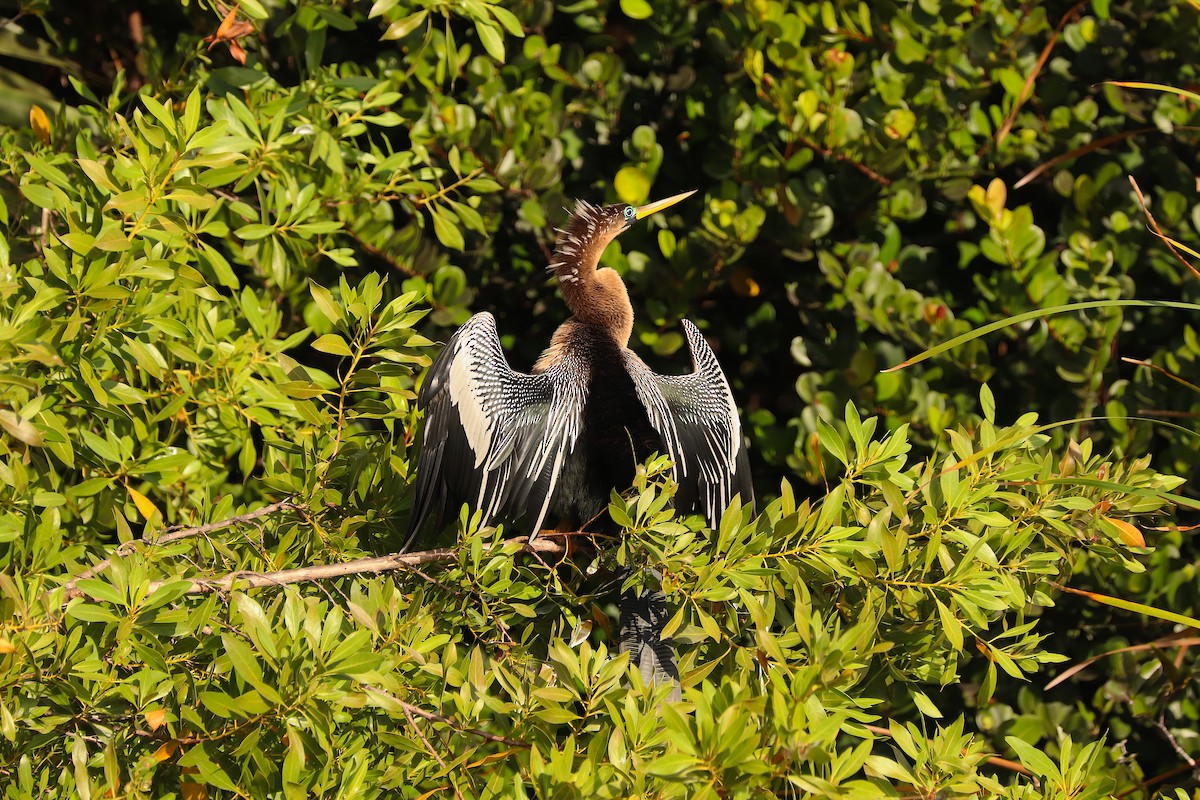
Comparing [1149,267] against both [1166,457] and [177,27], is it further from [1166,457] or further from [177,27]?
[177,27]

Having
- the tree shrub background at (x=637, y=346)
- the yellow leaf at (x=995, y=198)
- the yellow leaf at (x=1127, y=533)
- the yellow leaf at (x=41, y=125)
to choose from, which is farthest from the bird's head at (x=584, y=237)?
the yellow leaf at (x=1127, y=533)

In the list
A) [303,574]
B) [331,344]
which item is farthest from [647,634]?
[331,344]

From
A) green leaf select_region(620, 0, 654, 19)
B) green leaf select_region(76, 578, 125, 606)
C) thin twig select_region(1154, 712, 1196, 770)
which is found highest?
green leaf select_region(620, 0, 654, 19)

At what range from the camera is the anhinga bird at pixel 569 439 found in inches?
72.0

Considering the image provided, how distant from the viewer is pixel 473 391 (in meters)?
1.94

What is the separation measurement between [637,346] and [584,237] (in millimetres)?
571

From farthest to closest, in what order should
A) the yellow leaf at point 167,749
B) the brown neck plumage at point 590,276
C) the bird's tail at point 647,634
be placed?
the brown neck plumage at point 590,276, the bird's tail at point 647,634, the yellow leaf at point 167,749

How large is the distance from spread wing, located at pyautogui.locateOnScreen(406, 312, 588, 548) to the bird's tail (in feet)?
0.74

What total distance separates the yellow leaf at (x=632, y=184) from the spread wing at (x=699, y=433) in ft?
1.65

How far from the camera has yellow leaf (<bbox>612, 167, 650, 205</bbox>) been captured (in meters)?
2.62

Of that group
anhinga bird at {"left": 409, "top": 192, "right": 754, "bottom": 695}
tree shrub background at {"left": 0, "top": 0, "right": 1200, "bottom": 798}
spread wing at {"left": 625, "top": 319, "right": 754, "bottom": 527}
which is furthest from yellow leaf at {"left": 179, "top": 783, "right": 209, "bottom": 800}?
spread wing at {"left": 625, "top": 319, "right": 754, "bottom": 527}

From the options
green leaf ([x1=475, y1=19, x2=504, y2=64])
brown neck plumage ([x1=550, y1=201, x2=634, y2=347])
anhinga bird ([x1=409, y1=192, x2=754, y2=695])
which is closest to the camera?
anhinga bird ([x1=409, y1=192, x2=754, y2=695])

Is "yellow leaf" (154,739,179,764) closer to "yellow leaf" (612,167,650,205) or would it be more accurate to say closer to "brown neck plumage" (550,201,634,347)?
"brown neck plumage" (550,201,634,347)

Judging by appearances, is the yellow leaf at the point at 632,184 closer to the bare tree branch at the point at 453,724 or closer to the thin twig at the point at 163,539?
the thin twig at the point at 163,539
